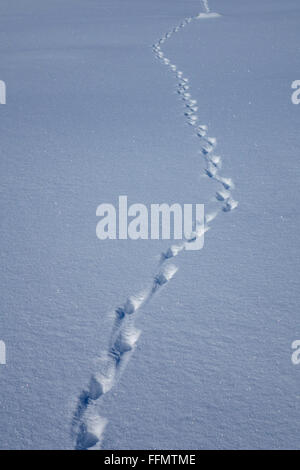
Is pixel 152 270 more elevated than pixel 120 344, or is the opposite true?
pixel 152 270

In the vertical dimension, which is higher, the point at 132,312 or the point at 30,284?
the point at 30,284

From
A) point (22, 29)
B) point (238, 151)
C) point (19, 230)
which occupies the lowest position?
point (19, 230)

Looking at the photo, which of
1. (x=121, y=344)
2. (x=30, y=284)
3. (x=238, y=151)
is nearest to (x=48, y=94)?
(x=238, y=151)

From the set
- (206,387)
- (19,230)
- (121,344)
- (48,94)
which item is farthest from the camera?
(48,94)

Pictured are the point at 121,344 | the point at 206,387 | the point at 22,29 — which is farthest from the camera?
the point at 22,29

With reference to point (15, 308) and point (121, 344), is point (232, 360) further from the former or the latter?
point (15, 308)

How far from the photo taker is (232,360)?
1.48 m

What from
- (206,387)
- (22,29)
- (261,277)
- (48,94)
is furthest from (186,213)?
(22,29)

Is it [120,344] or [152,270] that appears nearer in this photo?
[120,344]

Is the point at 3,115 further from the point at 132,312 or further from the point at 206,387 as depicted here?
the point at 206,387

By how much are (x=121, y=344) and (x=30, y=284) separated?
0.47 metres
